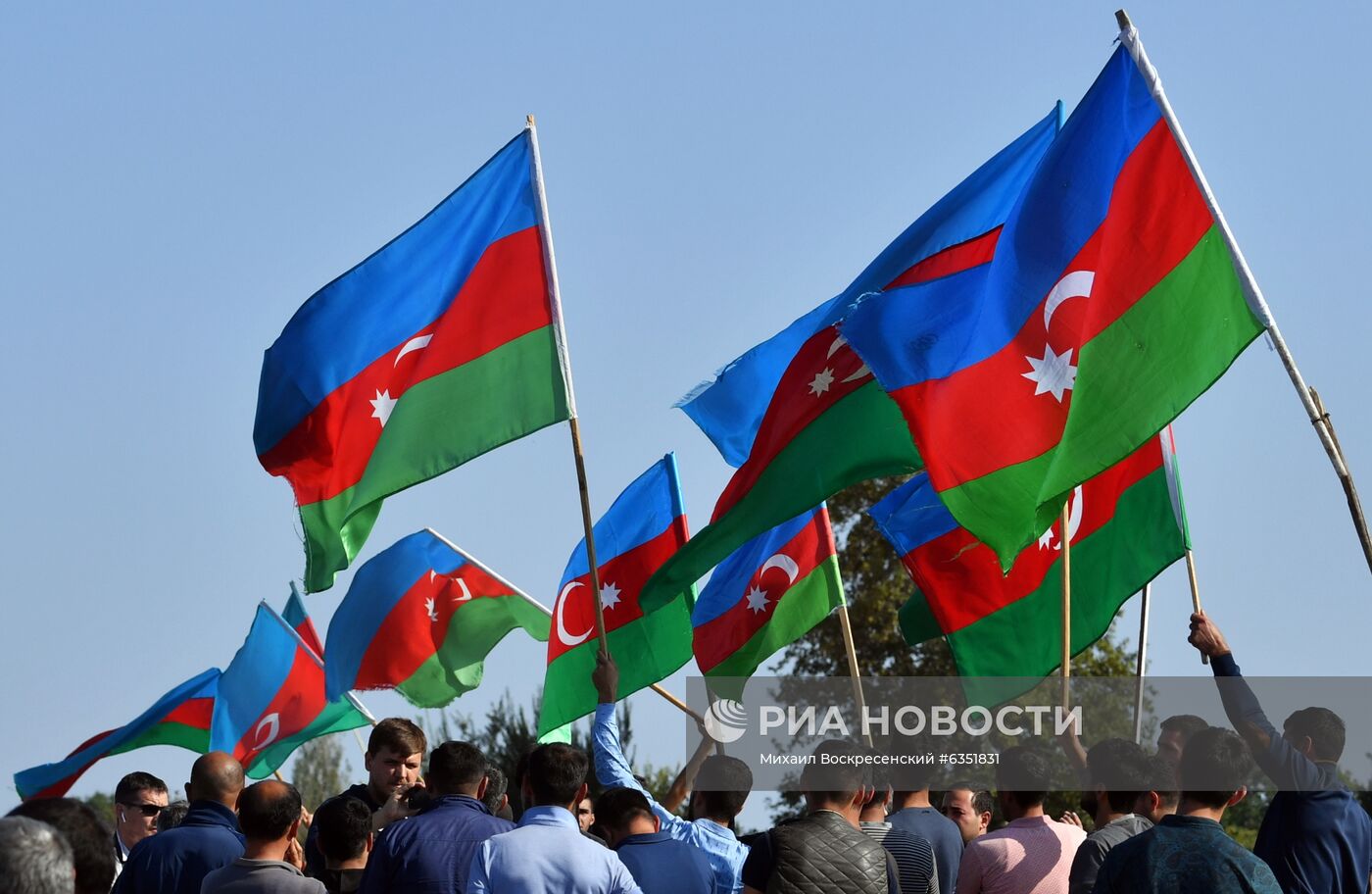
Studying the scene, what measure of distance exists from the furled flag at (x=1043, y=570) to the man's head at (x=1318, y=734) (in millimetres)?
3435

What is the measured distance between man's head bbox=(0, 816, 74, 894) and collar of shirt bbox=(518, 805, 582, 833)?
2.88m

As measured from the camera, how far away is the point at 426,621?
16875 mm

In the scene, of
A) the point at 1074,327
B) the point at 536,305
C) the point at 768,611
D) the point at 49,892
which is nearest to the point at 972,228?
the point at 1074,327

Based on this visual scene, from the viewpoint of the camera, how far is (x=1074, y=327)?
31.4 feet

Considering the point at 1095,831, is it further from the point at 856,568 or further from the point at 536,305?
the point at 856,568

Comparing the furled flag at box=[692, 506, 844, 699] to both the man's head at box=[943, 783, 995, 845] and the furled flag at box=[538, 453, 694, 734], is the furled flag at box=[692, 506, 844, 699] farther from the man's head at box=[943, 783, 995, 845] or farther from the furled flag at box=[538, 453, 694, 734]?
the man's head at box=[943, 783, 995, 845]

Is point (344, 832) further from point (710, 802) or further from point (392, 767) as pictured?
point (710, 802)

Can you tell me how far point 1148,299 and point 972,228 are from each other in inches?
72.7

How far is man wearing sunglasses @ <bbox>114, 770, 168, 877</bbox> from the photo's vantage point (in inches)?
425

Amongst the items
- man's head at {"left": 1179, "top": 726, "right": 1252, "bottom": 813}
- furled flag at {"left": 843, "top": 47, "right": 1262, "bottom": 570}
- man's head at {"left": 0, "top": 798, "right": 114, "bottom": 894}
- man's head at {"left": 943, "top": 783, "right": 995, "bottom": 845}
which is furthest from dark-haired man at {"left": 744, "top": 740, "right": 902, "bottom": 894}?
man's head at {"left": 0, "top": 798, "right": 114, "bottom": 894}

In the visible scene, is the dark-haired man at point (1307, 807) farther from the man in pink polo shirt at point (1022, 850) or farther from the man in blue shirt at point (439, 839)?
the man in blue shirt at point (439, 839)

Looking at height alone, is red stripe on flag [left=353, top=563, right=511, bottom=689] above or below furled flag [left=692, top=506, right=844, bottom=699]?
above

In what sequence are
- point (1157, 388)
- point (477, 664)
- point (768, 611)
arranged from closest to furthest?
1. point (1157, 388)
2. point (768, 611)
3. point (477, 664)

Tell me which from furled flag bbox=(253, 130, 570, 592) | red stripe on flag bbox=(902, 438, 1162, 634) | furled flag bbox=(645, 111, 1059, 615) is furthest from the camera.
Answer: red stripe on flag bbox=(902, 438, 1162, 634)
